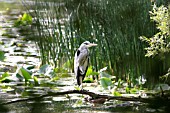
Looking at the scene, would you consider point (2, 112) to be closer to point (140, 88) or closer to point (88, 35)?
point (140, 88)

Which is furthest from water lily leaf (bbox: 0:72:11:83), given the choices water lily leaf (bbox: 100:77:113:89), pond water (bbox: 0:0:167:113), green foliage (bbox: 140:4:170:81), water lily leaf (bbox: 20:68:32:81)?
green foliage (bbox: 140:4:170:81)

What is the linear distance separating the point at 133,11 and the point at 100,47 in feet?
2.63

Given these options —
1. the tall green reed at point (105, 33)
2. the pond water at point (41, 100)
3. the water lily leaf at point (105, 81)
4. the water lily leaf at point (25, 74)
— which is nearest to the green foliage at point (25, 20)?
the pond water at point (41, 100)

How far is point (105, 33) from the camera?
25.9 feet

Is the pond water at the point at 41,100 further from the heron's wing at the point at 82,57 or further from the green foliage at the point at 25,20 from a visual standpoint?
A: the green foliage at the point at 25,20

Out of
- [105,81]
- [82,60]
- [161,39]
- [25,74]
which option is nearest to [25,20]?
[25,74]

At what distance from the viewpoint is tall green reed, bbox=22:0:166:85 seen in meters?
7.42

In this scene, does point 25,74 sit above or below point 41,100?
above

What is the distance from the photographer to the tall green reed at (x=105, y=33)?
24.3 feet

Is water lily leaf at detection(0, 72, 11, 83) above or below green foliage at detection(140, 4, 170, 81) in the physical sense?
below

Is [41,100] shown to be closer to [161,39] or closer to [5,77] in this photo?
[5,77]

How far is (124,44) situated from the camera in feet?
24.6

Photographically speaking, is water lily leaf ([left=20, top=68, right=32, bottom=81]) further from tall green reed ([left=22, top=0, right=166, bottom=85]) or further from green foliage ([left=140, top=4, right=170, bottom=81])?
green foliage ([left=140, top=4, right=170, bottom=81])

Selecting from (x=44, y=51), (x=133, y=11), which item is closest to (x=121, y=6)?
(x=133, y=11)
